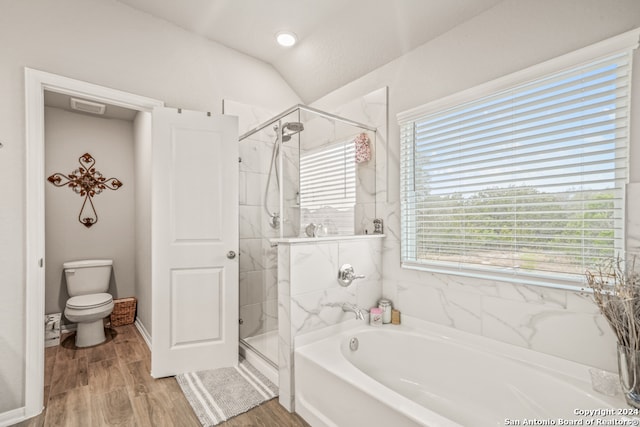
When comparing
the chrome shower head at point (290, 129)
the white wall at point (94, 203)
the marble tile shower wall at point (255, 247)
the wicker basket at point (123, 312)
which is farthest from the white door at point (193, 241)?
the white wall at point (94, 203)

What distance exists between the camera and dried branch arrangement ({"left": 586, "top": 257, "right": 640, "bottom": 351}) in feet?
4.04

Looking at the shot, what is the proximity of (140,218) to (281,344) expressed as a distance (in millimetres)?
2473

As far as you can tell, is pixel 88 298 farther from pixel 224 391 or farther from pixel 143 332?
pixel 224 391

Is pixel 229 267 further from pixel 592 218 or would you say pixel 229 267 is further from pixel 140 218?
pixel 592 218

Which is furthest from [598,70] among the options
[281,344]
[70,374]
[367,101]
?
[70,374]

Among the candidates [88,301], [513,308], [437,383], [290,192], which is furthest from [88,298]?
[513,308]

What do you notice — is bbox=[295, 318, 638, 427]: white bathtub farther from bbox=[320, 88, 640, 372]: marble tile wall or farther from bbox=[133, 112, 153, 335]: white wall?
bbox=[133, 112, 153, 335]: white wall

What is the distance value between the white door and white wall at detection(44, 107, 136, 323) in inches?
78.1

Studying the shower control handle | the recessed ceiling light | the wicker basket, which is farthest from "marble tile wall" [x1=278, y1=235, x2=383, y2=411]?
the wicker basket

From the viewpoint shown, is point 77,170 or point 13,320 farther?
point 77,170

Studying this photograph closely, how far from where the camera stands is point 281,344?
199 cm

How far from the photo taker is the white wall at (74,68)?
1.80 m

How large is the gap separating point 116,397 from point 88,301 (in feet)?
4.24

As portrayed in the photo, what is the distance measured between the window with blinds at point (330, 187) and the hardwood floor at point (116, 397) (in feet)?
4.03
